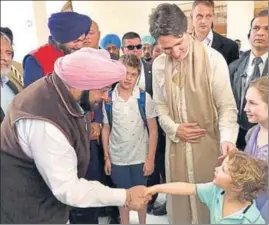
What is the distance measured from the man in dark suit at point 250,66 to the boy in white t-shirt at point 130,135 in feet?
0.71

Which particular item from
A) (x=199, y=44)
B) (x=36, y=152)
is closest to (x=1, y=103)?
(x=36, y=152)

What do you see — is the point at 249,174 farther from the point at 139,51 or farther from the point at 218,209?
the point at 139,51

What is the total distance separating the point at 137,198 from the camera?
87cm

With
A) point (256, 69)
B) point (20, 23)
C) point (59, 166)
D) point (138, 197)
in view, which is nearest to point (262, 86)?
point (256, 69)

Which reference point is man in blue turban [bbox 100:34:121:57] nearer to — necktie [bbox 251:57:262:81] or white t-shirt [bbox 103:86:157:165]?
white t-shirt [bbox 103:86:157:165]

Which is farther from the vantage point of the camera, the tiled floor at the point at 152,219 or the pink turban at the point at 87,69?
the tiled floor at the point at 152,219

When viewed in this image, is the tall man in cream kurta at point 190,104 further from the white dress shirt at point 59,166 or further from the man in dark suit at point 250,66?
the white dress shirt at point 59,166

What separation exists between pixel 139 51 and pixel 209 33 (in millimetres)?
185

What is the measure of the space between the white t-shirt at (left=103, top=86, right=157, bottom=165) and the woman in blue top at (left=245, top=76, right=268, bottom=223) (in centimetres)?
24

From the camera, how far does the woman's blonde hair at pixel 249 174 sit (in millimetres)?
795

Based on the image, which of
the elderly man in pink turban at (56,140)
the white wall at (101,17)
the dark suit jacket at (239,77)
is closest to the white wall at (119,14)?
the white wall at (101,17)

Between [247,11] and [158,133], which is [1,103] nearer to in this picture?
[158,133]

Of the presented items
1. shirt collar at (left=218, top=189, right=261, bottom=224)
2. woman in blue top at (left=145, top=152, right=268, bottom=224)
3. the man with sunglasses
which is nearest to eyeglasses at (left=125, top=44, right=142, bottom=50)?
the man with sunglasses

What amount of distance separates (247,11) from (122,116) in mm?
418
